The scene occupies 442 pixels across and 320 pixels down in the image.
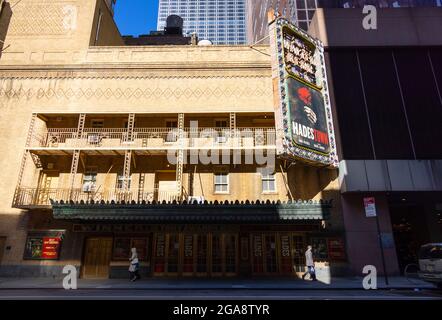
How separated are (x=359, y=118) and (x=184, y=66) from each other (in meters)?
12.7

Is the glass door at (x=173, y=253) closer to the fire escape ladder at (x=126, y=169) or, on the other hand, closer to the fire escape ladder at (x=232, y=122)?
the fire escape ladder at (x=126, y=169)

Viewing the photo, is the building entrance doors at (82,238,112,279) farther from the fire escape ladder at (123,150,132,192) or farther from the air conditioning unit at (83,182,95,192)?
the fire escape ladder at (123,150,132,192)

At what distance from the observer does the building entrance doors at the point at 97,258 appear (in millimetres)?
17188

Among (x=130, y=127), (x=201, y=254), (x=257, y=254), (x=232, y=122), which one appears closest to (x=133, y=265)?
(x=201, y=254)

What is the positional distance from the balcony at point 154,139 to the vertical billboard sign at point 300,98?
8.69ft

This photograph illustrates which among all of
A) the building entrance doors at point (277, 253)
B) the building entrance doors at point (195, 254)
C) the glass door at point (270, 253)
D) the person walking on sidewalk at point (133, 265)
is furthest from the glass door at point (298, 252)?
the person walking on sidewalk at point (133, 265)

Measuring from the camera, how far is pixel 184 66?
2089 centimetres

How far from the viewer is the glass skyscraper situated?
6781 inches

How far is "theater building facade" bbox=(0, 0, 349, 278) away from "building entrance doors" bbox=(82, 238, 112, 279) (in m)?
0.08

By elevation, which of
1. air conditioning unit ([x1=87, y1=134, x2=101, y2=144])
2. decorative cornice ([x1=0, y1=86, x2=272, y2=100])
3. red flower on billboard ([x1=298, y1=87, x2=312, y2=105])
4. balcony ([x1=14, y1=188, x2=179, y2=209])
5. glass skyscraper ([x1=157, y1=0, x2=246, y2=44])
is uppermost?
glass skyscraper ([x1=157, y1=0, x2=246, y2=44])

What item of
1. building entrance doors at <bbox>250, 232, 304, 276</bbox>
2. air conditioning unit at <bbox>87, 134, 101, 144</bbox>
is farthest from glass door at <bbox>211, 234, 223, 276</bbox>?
air conditioning unit at <bbox>87, 134, 101, 144</bbox>

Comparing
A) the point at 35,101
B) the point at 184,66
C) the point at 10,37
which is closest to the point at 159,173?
the point at 184,66
